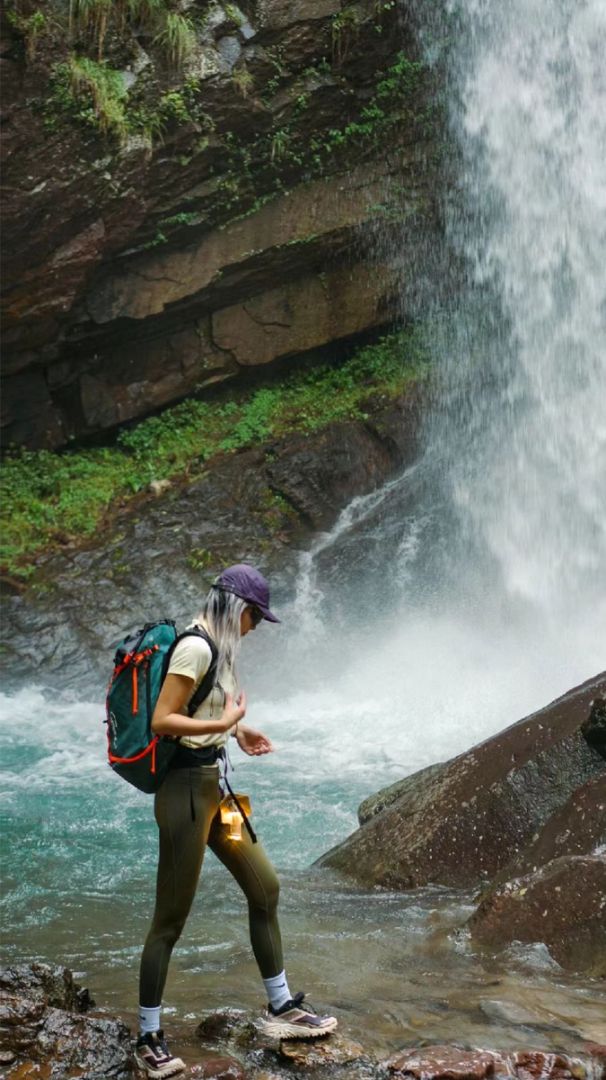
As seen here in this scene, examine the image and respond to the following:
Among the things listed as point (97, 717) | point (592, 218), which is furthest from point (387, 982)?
point (592, 218)

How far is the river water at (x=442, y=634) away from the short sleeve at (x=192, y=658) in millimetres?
1499

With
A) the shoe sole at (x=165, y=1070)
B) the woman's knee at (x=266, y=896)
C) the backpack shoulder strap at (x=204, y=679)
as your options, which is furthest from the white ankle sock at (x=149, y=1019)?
the backpack shoulder strap at (x=204, y=679)

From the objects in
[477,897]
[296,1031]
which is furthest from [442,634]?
[296,1031]

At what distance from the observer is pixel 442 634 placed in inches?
500

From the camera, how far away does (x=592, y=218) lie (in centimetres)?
1461

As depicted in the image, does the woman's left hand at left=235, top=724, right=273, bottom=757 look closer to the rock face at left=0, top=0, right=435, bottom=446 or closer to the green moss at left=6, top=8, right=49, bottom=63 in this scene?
the rock face at left=0, top=0, right=435, bottom=446

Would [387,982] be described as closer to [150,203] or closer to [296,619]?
[296,619]

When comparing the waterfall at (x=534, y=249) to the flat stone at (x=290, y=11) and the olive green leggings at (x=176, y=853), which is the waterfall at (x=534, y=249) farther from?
the olive green leggings at (x=176, y=853)

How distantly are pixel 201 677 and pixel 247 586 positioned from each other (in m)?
0.36

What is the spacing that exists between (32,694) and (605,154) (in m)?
10.3

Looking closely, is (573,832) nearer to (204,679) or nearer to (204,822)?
(204,822)

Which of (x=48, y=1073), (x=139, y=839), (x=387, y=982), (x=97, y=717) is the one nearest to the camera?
(x=48, y=1073)

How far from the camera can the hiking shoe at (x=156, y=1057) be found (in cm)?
341

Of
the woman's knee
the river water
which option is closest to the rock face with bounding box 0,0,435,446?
the river water
